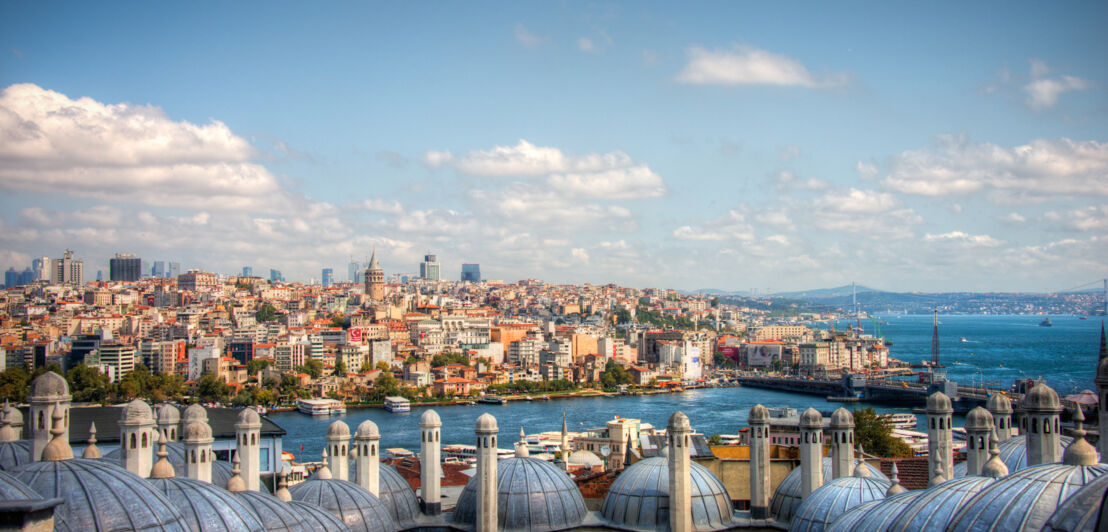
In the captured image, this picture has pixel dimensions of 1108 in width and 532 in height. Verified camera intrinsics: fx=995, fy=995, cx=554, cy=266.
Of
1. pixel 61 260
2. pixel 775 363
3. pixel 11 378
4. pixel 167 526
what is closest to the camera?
pixel 167 526

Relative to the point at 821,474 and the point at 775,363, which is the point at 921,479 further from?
the point at 775,363

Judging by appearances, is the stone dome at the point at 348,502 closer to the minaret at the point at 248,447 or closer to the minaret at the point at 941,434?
the minaret at the point at 248,447

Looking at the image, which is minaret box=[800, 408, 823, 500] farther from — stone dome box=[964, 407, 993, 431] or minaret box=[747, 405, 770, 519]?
stone dome box=[964, 407, 993, 431]

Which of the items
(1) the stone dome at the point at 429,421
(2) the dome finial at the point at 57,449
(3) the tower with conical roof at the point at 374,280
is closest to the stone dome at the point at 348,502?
(1) the stone dome at the point at 429,421

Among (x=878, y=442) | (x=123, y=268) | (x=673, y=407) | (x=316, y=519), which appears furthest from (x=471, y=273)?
(x=316, y=519)

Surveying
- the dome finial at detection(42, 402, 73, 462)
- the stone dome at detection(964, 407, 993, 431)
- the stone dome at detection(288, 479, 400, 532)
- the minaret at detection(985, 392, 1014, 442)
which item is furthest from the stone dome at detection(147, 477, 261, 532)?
the minaret at detection(985, 392, 1014, 442)

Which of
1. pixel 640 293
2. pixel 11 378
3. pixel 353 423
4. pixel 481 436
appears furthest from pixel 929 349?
pixel 481 436

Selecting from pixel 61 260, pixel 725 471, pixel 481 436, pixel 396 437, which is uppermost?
pixel 61 260
